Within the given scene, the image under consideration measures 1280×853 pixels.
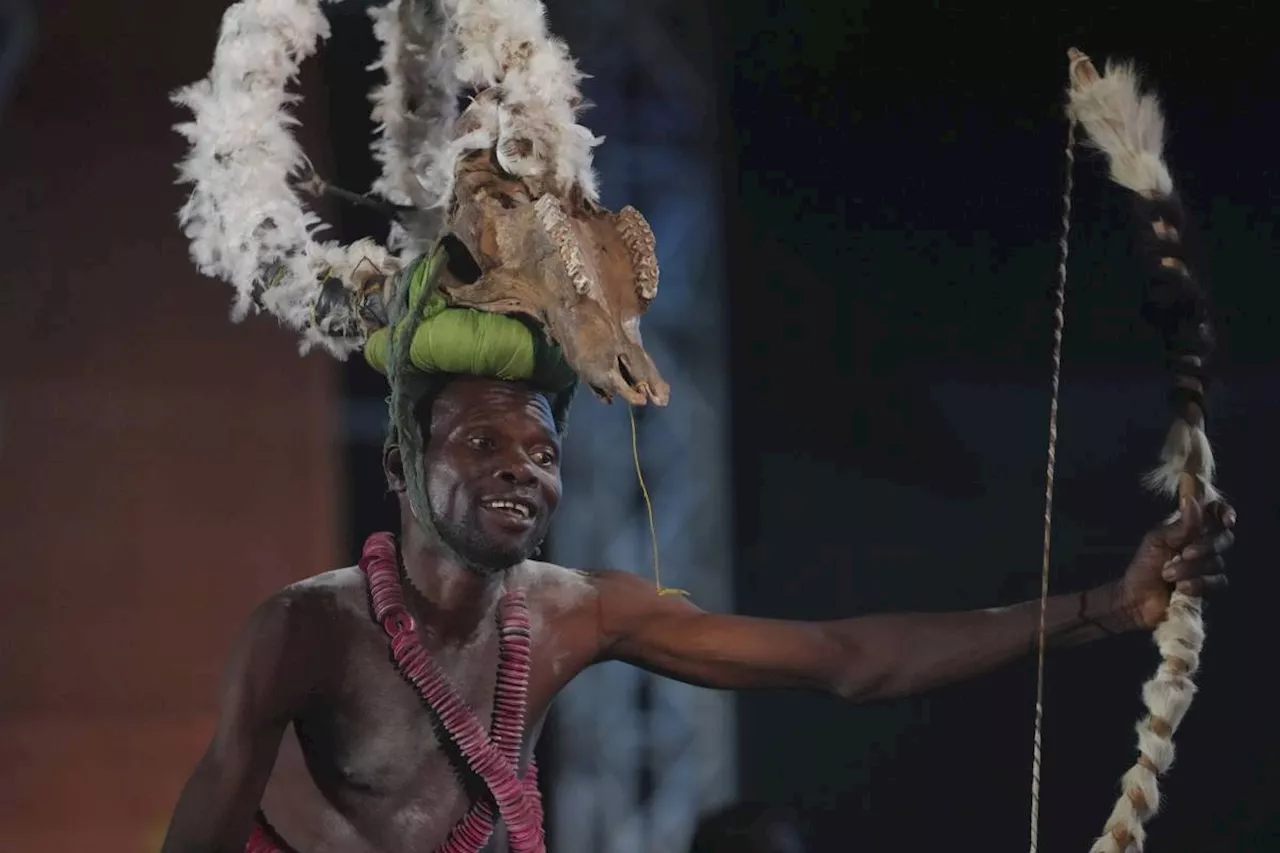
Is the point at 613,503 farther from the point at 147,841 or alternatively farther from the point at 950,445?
the point at 147,841

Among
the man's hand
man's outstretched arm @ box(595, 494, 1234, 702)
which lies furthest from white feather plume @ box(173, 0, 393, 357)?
the man's hand

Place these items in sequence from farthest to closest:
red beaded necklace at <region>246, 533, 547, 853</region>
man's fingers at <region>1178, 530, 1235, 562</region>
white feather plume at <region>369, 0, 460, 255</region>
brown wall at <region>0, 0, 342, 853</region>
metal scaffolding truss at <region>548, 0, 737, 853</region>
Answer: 1. metal scaffolding truss at <region>548, 0, 737, 853</region>
2. brown wall at <region>0, 0, 342, 853</region>
3. white feather plume at <region>369, 0, 460, 255</region>
4. red beaded necklace at <region>246, 533, 547, 853</region>
5. man's fingers at <region>1178, 530, 1235, 562</region>

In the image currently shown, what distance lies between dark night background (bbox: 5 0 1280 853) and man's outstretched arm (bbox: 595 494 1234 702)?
1.55ft

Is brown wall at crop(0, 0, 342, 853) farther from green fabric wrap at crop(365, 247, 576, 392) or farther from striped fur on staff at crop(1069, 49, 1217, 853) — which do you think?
striped fur on staff at crop(1069, 49, 1217, 853)

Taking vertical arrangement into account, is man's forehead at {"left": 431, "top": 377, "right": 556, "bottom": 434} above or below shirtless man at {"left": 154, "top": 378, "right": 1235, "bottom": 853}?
above

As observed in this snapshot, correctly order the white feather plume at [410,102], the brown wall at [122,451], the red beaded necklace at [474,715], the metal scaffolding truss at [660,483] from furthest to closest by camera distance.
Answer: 1. the metal scaffolding truss at [660,483]
2. the brown wall at [122,451]
3. the white feather plume at [410,102]
4. the red beaded necklace at [474,715]

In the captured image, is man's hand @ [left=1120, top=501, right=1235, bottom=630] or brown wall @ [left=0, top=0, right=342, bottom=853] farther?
brown wall @ [left=0, top=0, right=342, bottom=853]

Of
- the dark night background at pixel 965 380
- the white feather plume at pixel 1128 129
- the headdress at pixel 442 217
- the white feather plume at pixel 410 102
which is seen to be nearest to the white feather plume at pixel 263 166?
the headdress at pixel 442 217

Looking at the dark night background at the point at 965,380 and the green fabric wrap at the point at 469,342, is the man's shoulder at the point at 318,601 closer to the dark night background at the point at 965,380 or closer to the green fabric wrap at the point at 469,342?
the green fabric wrap at the point at 469,342

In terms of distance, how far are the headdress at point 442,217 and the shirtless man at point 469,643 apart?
0.09 meters

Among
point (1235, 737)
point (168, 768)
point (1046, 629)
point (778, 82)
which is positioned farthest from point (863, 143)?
point (168, 768)

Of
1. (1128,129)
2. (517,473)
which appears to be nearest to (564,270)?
(517,473)

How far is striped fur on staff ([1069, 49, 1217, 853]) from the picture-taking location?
1.84 m

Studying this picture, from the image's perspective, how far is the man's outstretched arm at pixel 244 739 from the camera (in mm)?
1858
